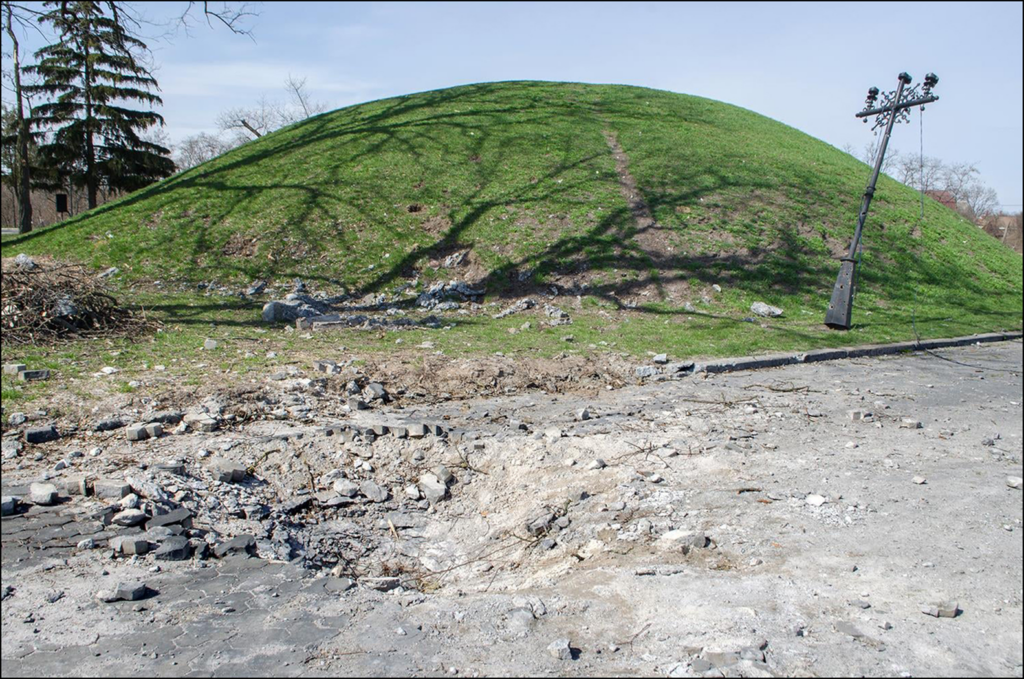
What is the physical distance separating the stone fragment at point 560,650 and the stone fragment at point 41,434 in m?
4.39

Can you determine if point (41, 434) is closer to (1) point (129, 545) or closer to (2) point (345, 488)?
(1) point (129, 545)

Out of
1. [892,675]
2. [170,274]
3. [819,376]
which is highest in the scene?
[170,274]

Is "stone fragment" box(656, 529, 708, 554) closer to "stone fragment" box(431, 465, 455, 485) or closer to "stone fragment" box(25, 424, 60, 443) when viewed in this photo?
"stone fragment" box(431, 465, 455, 485)

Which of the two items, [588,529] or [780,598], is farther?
[588,529]

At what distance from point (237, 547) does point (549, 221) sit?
36.2ft

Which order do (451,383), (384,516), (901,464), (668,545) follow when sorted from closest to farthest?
(668,545) → (384,516) → (901,464) → (451,383)

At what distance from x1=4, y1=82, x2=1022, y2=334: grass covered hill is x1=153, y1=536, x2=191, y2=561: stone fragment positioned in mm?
8367

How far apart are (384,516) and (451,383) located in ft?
8.13

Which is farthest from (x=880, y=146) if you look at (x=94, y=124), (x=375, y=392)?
(x=94, y=124)

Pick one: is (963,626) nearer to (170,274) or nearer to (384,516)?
(384,516)

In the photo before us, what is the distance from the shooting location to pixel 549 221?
46.4ft

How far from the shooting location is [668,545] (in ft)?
13.9

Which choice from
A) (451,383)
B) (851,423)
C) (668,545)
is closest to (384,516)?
(668,545)

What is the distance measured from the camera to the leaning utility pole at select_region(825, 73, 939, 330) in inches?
382
